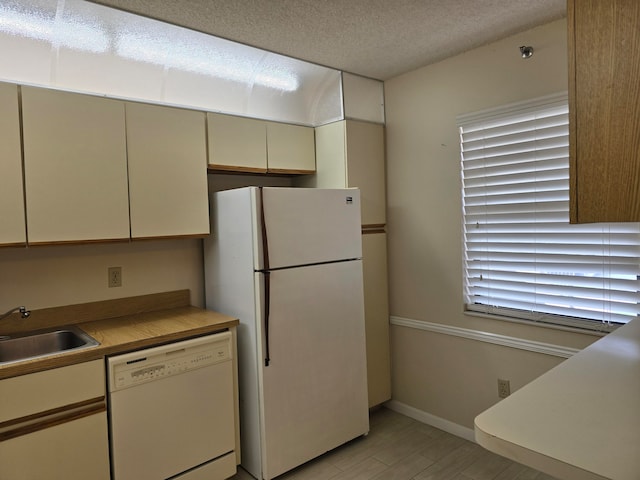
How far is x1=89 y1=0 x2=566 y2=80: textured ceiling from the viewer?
81.7 inches

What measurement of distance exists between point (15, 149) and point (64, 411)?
1.17 meters

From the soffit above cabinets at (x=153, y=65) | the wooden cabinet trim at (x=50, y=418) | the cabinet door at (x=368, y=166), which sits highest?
the soffit above cabinets at (x=153, y=65)

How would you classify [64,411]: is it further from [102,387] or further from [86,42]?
[86,42]

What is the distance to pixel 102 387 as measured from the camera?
1.94 m

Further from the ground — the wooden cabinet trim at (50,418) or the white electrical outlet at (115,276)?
the white electrical outlet at (115,276)

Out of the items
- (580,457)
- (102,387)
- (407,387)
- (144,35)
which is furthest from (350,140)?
(580,457)

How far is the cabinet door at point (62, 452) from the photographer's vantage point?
1738 mm

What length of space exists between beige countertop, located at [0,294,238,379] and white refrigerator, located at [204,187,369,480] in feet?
0.68

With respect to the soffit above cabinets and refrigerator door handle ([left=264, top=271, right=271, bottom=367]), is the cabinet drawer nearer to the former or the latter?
refrigerator door handle ([left=264, top=271, right=271, bottom=367])

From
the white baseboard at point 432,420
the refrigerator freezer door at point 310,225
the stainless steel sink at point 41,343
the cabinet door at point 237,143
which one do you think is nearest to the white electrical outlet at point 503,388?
the white baseboard at point 432,420

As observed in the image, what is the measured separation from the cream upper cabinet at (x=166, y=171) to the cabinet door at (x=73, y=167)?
0.19ft

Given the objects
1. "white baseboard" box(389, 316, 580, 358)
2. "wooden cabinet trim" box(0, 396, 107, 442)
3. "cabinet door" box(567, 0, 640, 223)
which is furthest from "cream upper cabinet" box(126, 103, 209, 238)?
"cabinet door" box(567, 0, 640, 223)

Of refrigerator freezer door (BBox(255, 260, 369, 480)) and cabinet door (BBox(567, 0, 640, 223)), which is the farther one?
refrigerator freezer door (BBox(255, 260, 369, 480))

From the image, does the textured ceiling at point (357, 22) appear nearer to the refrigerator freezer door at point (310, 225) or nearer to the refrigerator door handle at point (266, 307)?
the refrigerator freezer door at point (310, 225)
